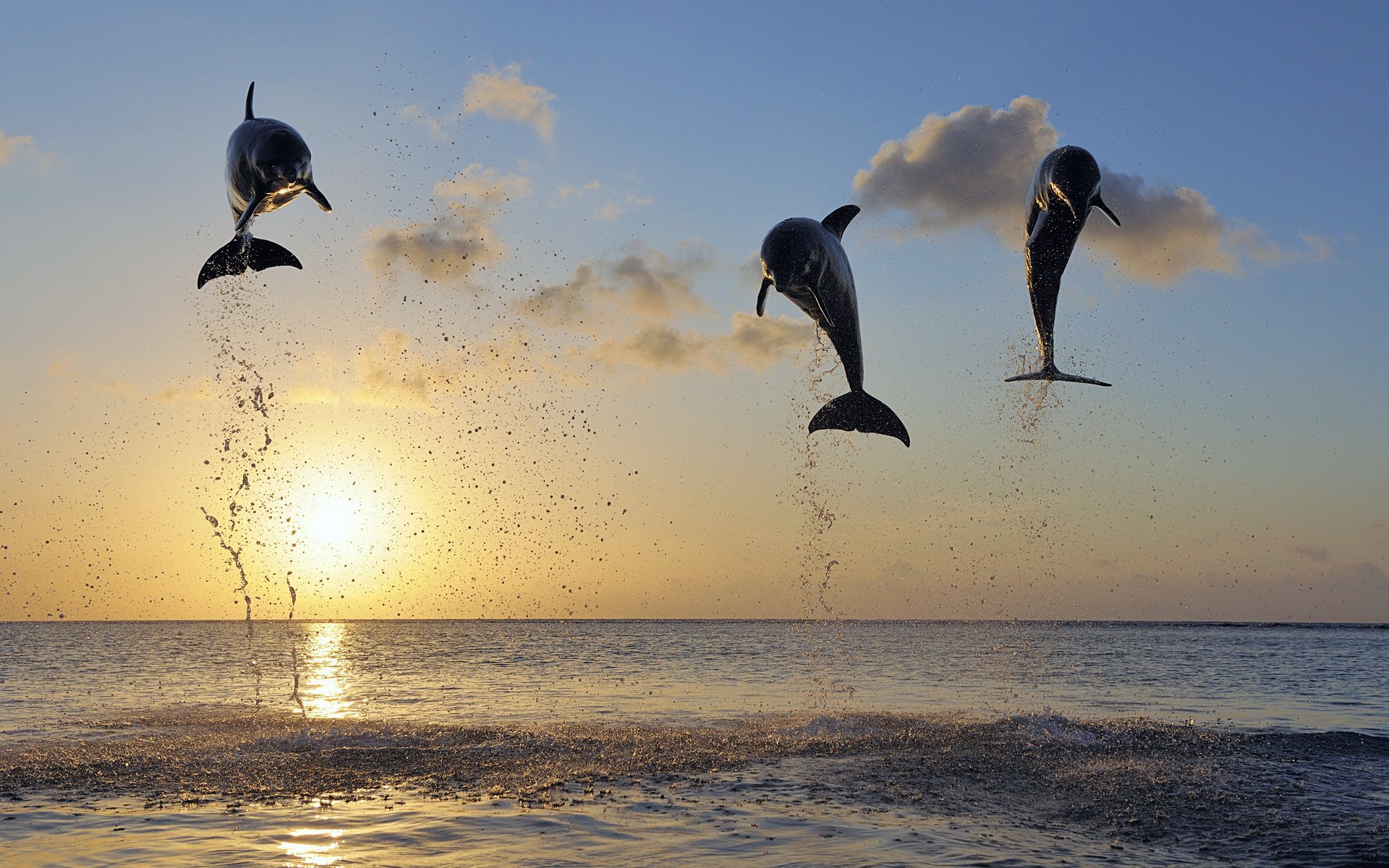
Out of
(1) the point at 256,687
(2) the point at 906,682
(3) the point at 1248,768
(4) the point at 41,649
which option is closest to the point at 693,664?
(2) the point at 906,682

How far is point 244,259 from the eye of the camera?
47.0 ft

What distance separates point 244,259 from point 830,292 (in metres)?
7.97

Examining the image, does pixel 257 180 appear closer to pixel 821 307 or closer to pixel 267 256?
pixel 267 256

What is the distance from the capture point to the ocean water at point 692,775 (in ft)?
31.9

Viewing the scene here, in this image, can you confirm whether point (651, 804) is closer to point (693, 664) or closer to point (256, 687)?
point (256, 687)

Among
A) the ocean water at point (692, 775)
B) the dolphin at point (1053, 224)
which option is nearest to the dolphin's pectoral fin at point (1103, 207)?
the dolphin at point (1053, 224)

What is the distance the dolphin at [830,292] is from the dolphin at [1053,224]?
7.15ft

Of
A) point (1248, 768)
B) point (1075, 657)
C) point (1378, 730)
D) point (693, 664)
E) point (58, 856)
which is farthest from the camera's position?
point (1075, 657)

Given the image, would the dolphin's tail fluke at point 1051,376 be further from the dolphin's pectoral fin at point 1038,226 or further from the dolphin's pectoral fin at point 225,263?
the dolphin's pectoral fin at point 225,263

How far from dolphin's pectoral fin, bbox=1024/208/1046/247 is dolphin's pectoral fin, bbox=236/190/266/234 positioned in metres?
9.60

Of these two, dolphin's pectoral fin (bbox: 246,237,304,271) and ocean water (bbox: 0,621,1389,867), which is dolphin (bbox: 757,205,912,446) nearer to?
ocean water (bbox: 0,621,1389,867)

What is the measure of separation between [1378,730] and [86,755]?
22.5 m

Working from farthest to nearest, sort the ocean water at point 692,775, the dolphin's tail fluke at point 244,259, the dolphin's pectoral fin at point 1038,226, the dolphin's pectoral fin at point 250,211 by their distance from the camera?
the dolphin's tail fluke at point 244,259 < the dolphin's pectoral fin at point 1038,226 < the dolphin's pectoral fin at point 250,211 < the ocean water at point 692,775

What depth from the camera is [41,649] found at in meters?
61.6
